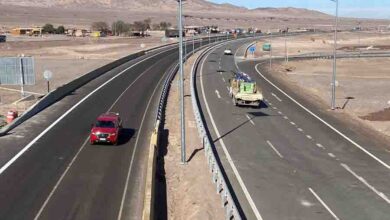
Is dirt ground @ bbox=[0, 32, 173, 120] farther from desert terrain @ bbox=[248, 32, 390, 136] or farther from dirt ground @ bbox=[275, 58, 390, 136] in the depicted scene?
dirt ground @ bbox=[275, 58, 390, 136]

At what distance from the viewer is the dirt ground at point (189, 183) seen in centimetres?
2194

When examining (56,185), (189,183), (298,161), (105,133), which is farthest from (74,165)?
(298,161)

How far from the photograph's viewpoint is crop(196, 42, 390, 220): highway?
23.1m

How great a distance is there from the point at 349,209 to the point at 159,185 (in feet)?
27.4

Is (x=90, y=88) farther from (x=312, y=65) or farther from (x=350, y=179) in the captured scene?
(x=312, y=65)

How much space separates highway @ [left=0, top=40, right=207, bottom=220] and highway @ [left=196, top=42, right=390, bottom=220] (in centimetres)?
475

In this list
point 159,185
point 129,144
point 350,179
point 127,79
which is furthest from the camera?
point 127,79

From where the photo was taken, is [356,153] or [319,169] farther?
[356,153]

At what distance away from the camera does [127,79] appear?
64.9 meters

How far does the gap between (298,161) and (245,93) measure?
58.1 feet

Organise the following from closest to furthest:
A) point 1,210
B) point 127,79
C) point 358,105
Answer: point 1,210, point 358,105, point 127,79

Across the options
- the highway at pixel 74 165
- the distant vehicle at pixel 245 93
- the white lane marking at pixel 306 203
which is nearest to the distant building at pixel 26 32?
the highway at pixel 74 165

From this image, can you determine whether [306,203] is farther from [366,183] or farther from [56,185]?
[56,185]

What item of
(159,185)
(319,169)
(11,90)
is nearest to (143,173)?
(159,185)
